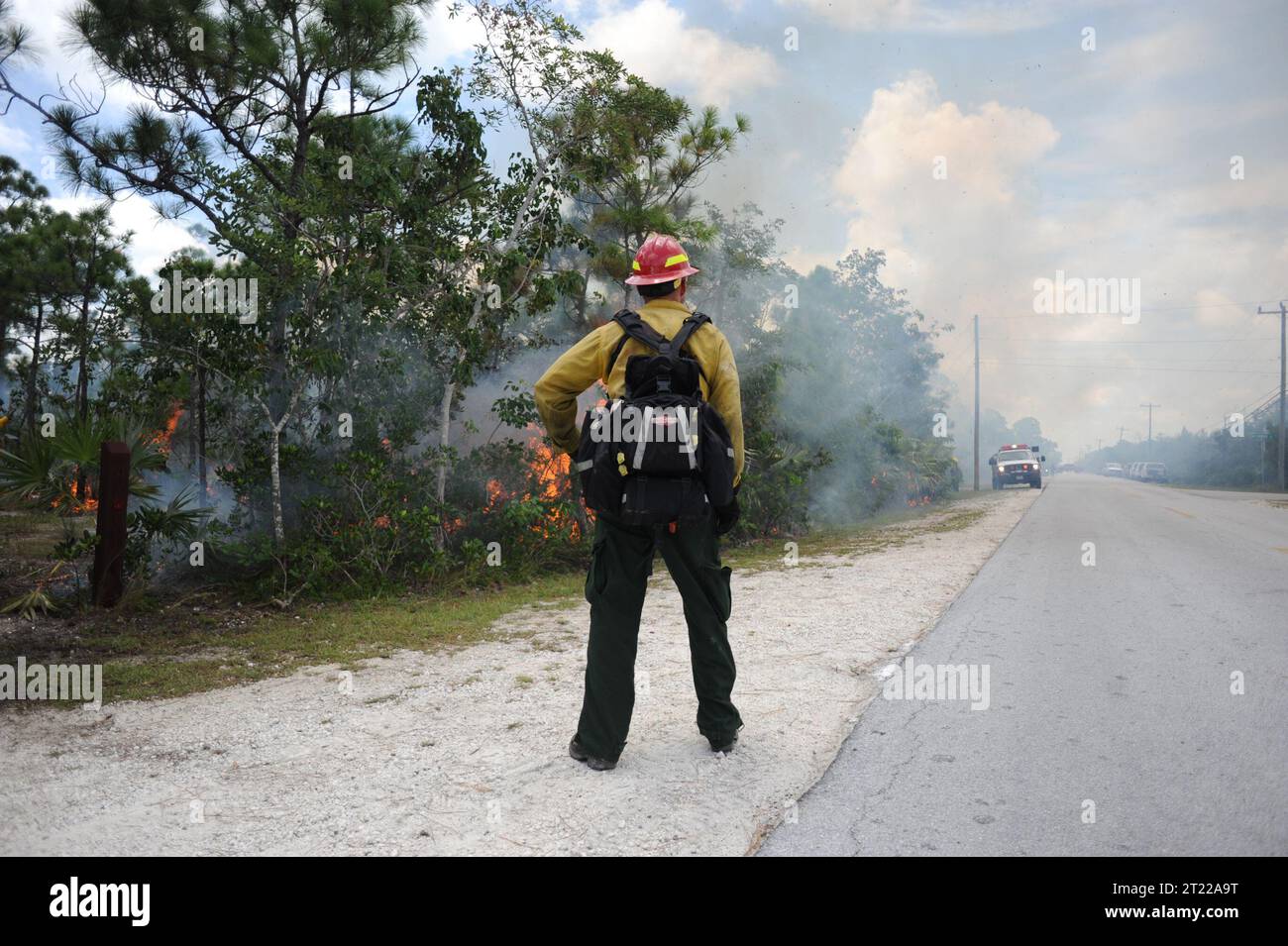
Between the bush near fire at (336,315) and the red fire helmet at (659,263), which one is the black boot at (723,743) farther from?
the bush near fire at (336,315)

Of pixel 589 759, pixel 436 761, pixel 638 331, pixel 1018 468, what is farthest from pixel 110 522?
pixel 1018 468

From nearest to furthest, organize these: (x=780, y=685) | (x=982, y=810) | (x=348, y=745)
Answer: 1. (x=982, y=810)
2. (x=348, y=745)
3. (x=780, y=685)

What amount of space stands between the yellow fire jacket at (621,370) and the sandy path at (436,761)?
123 centimetres

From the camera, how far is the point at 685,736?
3760 millimetres

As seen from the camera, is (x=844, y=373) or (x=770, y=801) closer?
(x=770, y=801)

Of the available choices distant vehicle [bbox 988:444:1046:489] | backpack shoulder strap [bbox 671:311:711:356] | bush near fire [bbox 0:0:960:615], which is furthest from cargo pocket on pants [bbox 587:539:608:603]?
distant vehicle [bbox 988:444:1046:489]

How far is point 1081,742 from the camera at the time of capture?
363 centimetres

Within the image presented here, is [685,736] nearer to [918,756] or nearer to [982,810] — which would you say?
[918,756]

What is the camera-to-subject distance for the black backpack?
124 inches

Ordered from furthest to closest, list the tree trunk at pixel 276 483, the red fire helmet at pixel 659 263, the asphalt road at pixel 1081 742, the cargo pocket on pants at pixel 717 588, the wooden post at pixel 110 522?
1. the tree trunk at pixel 276 483
2. the wooden post at pixel 110 522
3. the red fire helmet at pixel 659 263
4. the cargo pocket on pants at pixel 717 588
5. the asphalt road at pixel 1081 742

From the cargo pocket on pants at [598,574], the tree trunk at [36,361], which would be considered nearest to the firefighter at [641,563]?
the cargo pocket on pants at [598,574]

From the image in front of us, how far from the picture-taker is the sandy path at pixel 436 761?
2.84 meters

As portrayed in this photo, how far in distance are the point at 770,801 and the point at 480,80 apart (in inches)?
336
